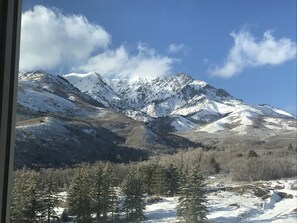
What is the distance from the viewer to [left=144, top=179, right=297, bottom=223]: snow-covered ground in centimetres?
169

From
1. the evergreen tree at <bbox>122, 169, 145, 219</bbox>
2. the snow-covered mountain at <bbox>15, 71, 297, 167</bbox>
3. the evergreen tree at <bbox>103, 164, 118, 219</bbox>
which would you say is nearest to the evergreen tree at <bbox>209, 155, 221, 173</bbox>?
the snow-covered mountain at <bbox>15, 71, 297, 167</bbox>

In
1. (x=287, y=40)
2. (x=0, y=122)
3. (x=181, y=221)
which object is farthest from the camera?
(x=287, y=40)

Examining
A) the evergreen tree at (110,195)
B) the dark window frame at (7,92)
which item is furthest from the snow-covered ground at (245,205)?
the dark window frame at (7,92)

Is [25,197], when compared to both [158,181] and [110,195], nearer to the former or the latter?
[110,195]

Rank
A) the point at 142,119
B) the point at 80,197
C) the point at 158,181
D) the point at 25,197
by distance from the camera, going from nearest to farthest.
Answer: the point at 25,197, the point at 80,197, the point at 158,181, the point at 142,119

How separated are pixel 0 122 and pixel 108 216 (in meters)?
0.76

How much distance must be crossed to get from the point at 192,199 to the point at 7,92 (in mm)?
996

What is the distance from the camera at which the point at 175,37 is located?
1849 mm

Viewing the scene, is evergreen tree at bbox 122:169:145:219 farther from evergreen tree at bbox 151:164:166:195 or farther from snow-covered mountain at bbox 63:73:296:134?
snow-covered mountain at bbox 63:73:296:134

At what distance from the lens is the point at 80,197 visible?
1.60 metres

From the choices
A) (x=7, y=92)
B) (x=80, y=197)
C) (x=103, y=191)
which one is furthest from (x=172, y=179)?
(x=7, y=92)

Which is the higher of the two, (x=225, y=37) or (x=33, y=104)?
(x=225, y=37)

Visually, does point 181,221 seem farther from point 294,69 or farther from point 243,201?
point 294,69

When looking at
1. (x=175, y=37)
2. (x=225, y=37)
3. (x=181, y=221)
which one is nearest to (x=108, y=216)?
(x=181, y=221)
